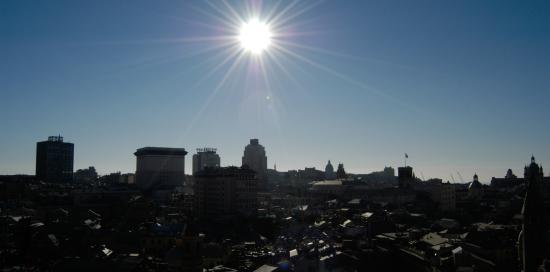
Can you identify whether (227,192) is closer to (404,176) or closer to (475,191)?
(404,176)

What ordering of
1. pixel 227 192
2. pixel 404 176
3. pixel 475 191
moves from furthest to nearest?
1. pixel 475 191
2. pixel 404 176
3. pixel 227 192

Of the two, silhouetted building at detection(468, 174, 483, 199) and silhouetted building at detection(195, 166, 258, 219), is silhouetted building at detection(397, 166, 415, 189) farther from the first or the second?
silhouetted building at detection(195, 166, 258, 219)

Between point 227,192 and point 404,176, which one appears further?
point 404,176

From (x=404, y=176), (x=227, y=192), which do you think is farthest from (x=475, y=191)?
(x=227, y=192)

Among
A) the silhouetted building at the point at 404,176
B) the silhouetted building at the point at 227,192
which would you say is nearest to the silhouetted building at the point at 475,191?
the silhouetted building at the point at 404,176

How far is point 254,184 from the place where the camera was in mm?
118000

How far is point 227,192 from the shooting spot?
378 feet

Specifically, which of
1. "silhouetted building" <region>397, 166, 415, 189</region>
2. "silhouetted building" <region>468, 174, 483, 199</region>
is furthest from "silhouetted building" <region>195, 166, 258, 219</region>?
"silhouetted building" <region>468, 174, 483, 199</region>

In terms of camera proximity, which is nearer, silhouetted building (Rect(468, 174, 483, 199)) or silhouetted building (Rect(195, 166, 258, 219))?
silhouetted building (Rect(195, 166, 258, 219))

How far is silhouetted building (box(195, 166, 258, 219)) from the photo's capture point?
11512 cm

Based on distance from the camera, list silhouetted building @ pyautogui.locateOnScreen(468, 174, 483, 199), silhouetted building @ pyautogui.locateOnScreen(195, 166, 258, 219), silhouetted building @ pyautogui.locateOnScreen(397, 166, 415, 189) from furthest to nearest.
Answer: silhouetted building @ pyautogui.locateOnScreen(468, 174, 483, 199) < silhouetted building @ pyautogui.locateOnScreen(397, 166, 415, 189) < silhouetted building @ pyautogui.locateOnScreen(195, 166, 258, 219)


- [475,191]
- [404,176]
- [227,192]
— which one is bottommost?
[475,191]

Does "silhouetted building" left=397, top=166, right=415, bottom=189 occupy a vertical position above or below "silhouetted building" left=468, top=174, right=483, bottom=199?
above

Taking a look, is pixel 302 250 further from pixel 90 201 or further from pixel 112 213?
pixel 90 201
